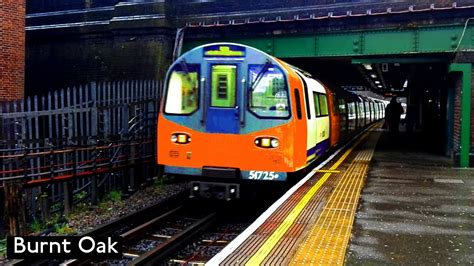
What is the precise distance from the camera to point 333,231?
555 cm

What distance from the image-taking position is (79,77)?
679 inches

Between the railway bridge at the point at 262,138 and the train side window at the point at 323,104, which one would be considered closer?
the railway bridge at the point at 262,138

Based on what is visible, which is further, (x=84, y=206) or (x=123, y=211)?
(x=84, y=206)

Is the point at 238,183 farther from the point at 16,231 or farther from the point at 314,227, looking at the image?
the point at 16,231

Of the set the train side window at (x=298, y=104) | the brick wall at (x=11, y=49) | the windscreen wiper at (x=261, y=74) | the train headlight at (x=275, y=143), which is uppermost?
the brick wall at (x=11, y=49)

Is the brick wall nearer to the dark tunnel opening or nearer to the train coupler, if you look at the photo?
the train coupler

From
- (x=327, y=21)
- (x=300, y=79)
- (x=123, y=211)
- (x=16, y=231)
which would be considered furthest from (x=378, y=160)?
(x=16, y=231)

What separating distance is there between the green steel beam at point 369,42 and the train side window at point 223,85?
267 inches

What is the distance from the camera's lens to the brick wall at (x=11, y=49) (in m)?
12.5

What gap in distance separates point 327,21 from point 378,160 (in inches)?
171

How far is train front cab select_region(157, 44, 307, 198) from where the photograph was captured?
8.05 meters

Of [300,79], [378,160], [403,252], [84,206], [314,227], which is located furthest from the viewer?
[378,160]

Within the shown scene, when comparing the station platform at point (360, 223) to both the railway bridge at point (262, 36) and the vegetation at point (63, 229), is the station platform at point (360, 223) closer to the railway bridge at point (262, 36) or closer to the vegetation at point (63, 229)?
the vegetation at point (63, 229)

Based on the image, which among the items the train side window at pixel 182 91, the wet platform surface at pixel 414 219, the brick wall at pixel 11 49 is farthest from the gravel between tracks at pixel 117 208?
the brick wall at pixel 11 49
